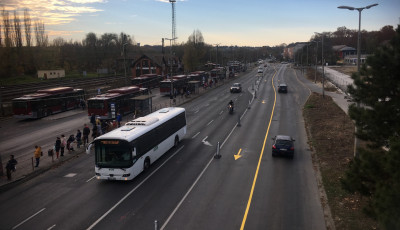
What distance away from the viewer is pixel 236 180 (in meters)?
18.0

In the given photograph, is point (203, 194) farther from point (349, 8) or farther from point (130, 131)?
point (349, 8)

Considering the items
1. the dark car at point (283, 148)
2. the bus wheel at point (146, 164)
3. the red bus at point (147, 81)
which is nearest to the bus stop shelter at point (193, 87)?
the red bus at point (147, 81)

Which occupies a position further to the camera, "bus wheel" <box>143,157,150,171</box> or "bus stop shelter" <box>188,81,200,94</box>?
"bus stop shelter" <box>188,81,200,94</box>

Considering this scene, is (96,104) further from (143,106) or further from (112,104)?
(143,106)

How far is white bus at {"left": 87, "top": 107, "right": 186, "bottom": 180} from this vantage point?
17484 mm

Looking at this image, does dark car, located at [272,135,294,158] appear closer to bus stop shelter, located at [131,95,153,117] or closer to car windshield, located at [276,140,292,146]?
car windshield, located at [276,140,292,146]

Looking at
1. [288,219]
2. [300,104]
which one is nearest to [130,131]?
→ [288,219]

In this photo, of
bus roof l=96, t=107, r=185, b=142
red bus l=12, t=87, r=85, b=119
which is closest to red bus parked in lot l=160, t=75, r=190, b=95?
red bus l=12, t=87, r=85, b=119

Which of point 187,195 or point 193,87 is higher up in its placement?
point 193,87

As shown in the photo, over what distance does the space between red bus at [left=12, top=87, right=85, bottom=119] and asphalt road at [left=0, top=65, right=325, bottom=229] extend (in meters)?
18.7

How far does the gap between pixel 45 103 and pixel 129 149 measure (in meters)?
27.2

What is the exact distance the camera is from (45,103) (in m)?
39.5

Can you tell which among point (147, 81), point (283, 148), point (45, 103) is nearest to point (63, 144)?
point (283, 148)

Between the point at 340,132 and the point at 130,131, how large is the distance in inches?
737
